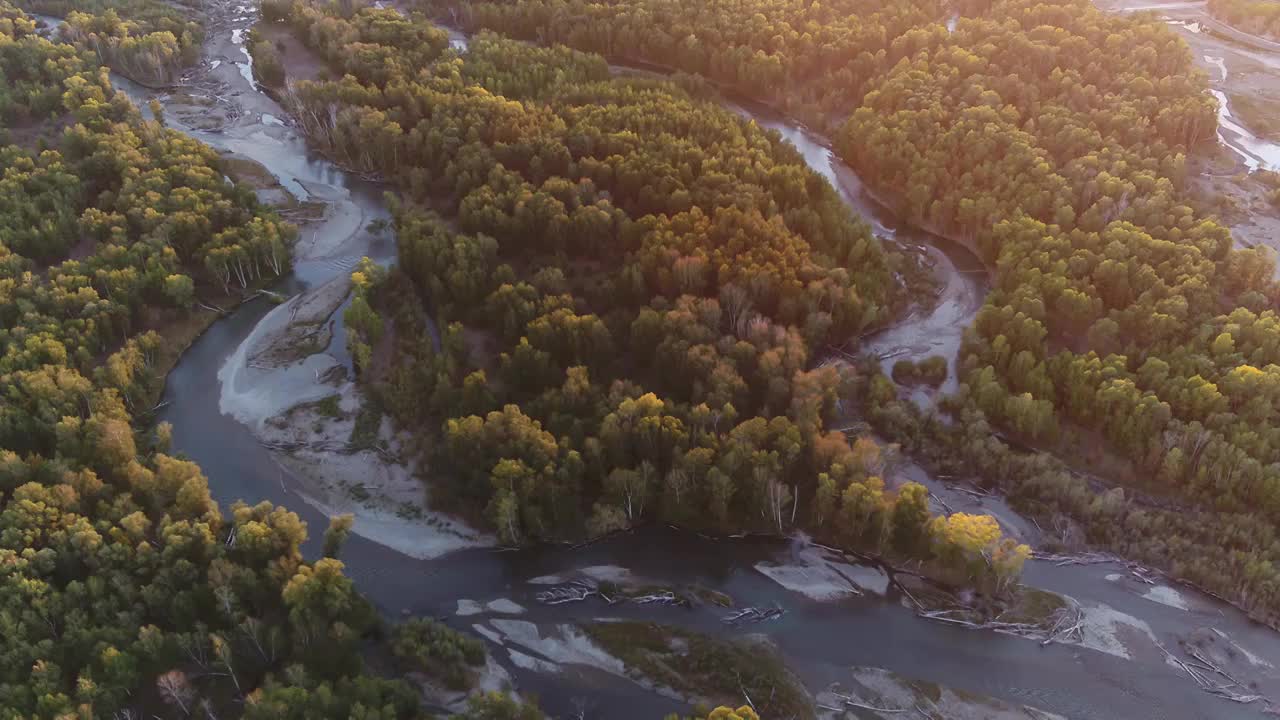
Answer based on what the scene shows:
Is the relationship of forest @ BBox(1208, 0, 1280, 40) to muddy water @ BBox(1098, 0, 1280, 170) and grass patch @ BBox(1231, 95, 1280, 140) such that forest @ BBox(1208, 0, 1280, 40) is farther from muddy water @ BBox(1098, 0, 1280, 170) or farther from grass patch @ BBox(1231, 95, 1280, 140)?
grass patch @ BBox(1231, 95, 1280, 140)

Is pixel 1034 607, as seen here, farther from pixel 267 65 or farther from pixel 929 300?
pixel 267 65

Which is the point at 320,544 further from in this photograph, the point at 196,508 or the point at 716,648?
the point at 716,648

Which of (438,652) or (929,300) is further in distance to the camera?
(929,300)

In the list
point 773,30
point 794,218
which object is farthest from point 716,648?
point 773,30

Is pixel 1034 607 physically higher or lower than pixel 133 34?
lower

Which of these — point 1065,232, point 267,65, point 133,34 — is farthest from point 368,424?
point 133,34

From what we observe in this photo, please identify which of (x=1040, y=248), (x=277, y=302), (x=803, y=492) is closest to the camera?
(x=803, y=492)
